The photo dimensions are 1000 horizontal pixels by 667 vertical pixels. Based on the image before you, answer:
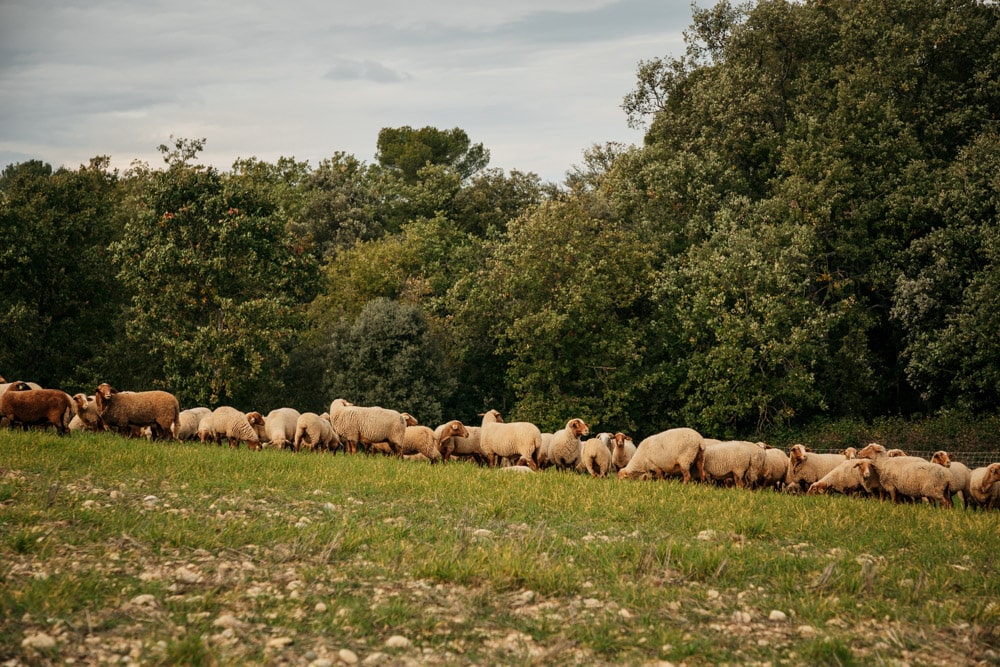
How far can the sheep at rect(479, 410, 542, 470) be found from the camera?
73.7ft

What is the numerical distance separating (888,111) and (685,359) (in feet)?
46.0

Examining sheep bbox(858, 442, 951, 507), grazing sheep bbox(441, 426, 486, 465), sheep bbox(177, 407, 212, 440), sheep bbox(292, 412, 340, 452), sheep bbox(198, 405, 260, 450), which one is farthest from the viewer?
sheep bbox(177, 407, 212, 440)

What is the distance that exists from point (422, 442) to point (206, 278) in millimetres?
19978

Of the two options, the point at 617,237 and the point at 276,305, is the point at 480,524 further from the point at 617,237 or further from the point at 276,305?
the point at 617,237

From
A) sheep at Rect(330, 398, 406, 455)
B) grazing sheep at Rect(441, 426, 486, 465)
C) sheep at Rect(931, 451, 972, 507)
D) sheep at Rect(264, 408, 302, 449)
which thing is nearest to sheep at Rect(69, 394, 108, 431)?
sheep at Rect(264, 408, 302, 449)

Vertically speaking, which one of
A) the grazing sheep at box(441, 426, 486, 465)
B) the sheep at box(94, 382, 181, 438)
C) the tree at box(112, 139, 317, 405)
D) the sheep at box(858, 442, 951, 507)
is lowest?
the grazing sheep at box(441, 426, 486, 465)

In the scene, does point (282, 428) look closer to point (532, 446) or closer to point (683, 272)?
point (532, 446)

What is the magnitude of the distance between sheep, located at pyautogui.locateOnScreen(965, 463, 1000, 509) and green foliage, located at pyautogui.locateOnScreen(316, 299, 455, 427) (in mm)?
27396

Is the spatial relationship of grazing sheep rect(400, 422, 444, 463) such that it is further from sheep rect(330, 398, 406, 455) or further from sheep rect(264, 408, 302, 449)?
sheep rect(264, 408, 302, 449)

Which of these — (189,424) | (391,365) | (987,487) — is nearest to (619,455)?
(987,487)

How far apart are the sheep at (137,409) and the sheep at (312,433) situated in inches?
120

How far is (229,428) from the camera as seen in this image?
24406 millimetres

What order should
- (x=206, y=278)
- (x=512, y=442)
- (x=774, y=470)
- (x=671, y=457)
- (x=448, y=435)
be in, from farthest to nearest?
(x=206, y=278)
(x=448, y=435)
(x=512, y=442)
(x=774, y=470)
(x=671, y=457)

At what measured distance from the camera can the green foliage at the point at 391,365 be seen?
4300 cm
